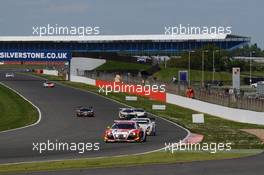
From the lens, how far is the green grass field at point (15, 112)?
54.5 metres

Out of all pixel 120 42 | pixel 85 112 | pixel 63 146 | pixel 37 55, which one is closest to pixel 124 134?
pixel 63 146

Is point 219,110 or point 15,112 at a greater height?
point 219,110

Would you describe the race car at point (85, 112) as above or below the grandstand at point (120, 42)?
below

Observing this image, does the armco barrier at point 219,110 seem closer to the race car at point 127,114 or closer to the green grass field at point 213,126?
the green grass field at point 213,126

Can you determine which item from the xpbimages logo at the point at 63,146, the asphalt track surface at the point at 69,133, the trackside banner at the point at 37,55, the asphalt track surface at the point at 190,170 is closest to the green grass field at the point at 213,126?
the asphalt track surface at the point at 69,133

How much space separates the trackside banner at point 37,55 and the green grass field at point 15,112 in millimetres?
27808

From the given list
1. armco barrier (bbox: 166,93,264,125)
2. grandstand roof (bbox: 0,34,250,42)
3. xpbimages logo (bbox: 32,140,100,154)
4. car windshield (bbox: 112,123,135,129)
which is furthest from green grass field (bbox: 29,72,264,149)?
grandstand roof (bbox: 0,34,250,42)

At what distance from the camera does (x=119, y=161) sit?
85.0 ft

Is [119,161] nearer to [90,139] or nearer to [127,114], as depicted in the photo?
[90,139]

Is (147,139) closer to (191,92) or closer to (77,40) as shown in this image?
(191,92)

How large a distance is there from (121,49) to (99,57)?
1689cm

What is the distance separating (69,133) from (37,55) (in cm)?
7715

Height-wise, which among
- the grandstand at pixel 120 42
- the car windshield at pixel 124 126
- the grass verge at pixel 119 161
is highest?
the grandstand at pixel 120 42

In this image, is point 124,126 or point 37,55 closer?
point 124,126
